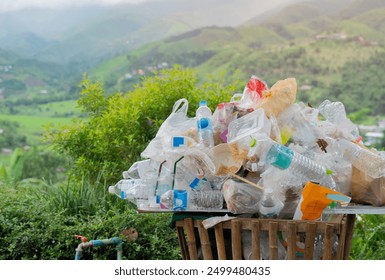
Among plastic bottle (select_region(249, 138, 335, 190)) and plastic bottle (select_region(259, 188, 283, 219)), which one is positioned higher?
plastic bottle (select_region(249, 138, 335, 190))

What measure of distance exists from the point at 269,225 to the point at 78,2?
49.4 feet

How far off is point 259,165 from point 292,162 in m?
0.12

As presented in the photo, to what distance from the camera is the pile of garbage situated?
2.34 metres

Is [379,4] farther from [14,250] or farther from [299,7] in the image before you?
[14,250]

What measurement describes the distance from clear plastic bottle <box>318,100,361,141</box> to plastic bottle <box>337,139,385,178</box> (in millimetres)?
188

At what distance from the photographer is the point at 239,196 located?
238cm

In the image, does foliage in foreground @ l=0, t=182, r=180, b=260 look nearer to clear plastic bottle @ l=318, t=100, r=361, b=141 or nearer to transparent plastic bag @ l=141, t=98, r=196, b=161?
transparent plastic bag @ l=141, t=98, r=196, b=161

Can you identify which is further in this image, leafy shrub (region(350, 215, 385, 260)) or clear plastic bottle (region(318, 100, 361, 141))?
leafy shrub (region(350, 215, 385, 260))

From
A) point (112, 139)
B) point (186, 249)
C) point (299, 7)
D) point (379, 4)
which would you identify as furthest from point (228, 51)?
point (186, 249)

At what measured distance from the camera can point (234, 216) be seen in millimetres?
2492

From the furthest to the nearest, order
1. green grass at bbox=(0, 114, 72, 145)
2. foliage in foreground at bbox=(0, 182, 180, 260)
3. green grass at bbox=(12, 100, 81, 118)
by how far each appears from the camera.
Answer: green grass at bbox=(0, 114, 72, 145), green grass at bbox=(12, 100, 81, 118), foliage in foreground at bbox=(0, 182, 180, 260)

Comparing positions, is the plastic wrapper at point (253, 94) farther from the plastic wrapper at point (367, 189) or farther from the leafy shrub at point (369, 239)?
the leafy shrub at point (369, 239)

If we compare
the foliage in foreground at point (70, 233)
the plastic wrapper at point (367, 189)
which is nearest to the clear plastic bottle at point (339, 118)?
the plastic wrapper at point (367, 189)

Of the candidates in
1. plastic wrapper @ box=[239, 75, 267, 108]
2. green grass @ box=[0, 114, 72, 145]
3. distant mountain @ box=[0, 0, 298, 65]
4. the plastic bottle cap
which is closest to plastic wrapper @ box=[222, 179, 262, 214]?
the plastic bottle cap
